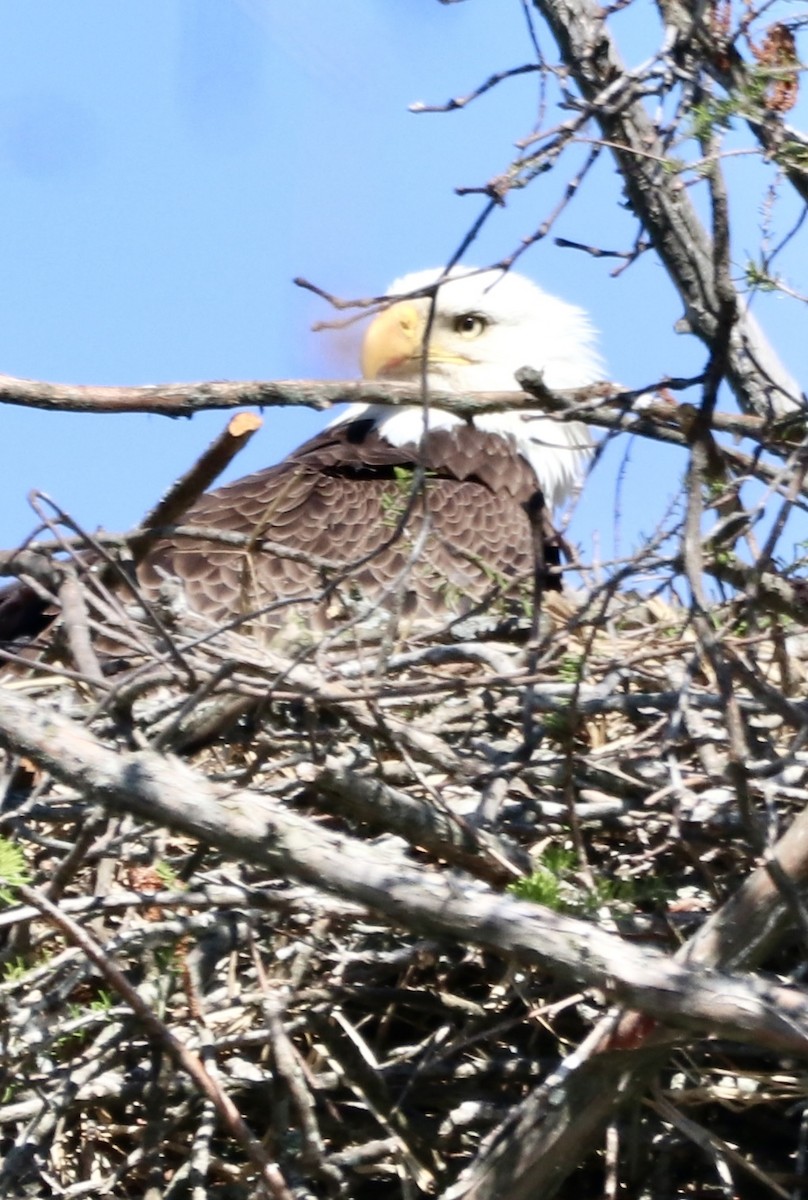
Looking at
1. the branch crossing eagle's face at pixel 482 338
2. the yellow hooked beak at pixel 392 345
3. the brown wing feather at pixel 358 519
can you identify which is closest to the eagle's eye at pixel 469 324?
the branch crossing eagle's face at pixel 482 338

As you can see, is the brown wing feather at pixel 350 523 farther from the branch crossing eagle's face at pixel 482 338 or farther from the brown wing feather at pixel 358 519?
the branch crossing eagle's face at pixel 482 338

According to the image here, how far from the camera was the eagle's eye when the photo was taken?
20.6ft

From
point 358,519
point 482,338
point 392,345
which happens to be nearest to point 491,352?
point 482,338

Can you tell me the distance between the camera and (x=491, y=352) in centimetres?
631

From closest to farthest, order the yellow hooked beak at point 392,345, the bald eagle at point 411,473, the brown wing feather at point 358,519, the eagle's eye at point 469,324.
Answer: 1. the bald eagle at point 411,473
2. the brown wing feather at point 358,519
3. the yellow hooked beak at point 392,345
4. the eagle's eye at point 469,324

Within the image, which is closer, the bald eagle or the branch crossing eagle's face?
the bald eagle

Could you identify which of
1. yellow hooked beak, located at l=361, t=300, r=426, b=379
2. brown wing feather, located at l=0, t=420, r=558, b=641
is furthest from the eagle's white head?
brown wing feather, located at l=0, t=420, r=558, b=641

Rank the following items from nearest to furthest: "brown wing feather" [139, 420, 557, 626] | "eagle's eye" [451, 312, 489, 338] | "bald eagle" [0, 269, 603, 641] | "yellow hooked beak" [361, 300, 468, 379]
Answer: "bald eagle" [0, 269, 603, 641], "brown wing feather" [139, 420, 557, 626], "yellow hooked beak" [361, 300, 468, 379], "eagle's eye" [451, 312, 489, 338]

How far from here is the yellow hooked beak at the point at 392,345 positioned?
5.93 metres

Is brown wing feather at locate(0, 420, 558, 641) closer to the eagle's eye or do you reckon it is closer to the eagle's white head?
the eagle's white head

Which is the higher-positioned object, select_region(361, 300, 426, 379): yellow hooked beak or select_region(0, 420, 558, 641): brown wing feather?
select_region(361, 300, 426, 379): yellow hooked beak

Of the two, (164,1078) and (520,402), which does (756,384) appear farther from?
(164,1078)

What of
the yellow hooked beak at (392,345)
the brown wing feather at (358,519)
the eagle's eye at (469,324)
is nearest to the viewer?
the brown wing feather at (358,519)

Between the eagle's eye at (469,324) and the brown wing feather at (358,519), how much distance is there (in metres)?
0.51
